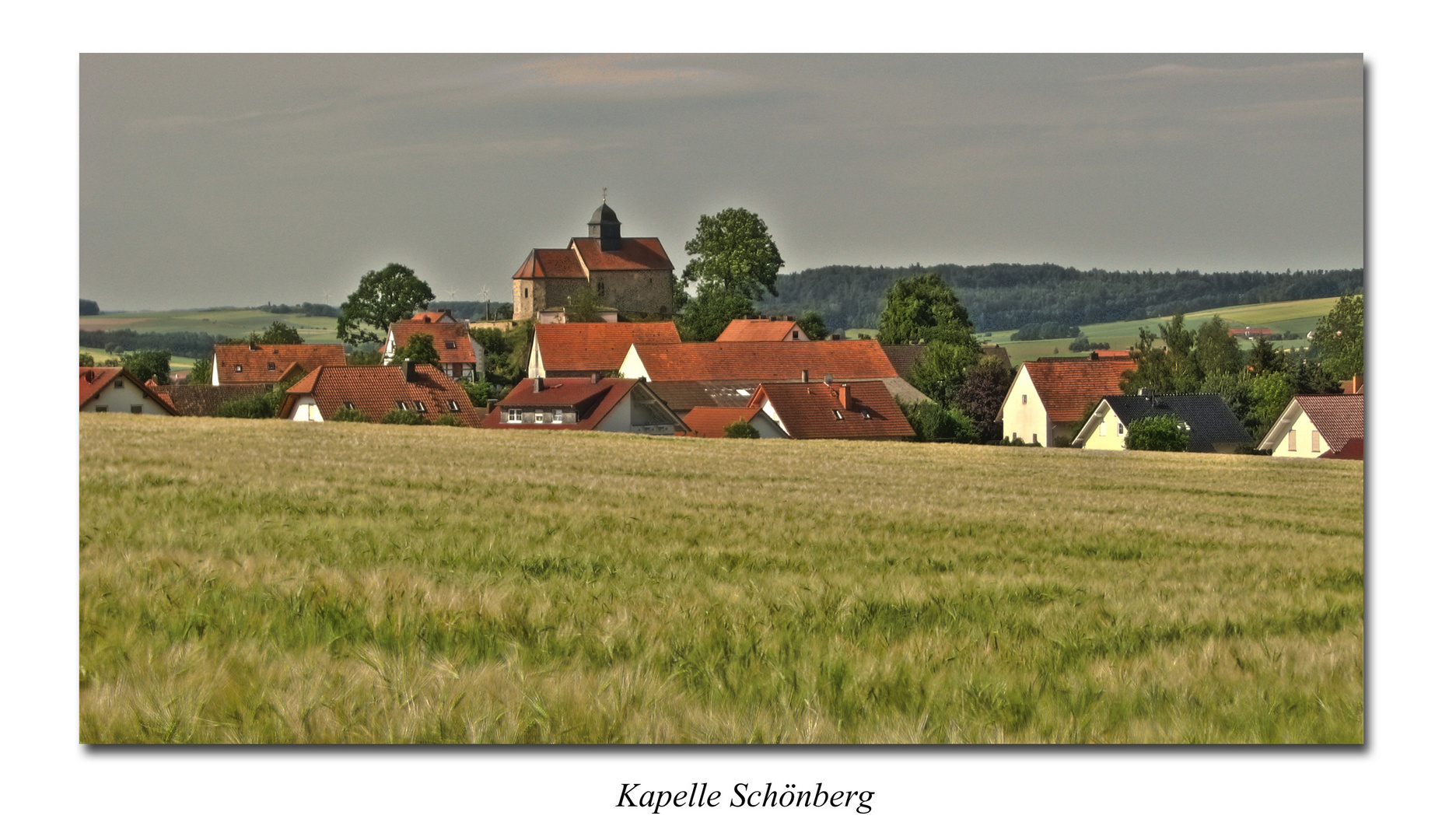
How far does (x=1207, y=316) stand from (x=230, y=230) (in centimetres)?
635

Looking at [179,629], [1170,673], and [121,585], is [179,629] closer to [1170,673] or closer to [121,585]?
[121,585]

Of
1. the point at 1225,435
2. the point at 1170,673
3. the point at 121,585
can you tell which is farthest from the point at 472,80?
the point at 1225,435

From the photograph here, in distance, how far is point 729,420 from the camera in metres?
44.3

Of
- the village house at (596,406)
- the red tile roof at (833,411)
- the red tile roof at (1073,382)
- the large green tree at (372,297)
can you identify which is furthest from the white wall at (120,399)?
the red tile roof at (833,411)

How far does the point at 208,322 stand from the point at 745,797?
4797 millimetres

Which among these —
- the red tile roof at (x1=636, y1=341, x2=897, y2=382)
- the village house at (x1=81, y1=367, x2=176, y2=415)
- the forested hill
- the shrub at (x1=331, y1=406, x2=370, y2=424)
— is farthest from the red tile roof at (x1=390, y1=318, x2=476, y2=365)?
the red tile roof at (x1=636, y1=341, x2=897, y2=382)

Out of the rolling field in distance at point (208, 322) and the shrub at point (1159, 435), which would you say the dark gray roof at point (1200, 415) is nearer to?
the shrub at point (1159, 435)

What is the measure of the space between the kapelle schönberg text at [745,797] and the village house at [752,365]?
50556 millimetres

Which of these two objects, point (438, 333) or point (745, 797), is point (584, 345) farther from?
point (745, 797)

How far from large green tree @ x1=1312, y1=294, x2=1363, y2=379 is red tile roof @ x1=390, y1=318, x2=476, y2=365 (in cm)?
1391

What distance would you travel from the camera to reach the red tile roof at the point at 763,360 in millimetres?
58531

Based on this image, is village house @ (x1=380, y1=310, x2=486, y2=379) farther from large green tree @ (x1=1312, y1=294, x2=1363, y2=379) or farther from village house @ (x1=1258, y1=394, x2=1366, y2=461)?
large green tree @ (x1=1312, y1=294, x2=1363, y2=379)

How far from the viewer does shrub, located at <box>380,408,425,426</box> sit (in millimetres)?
19480

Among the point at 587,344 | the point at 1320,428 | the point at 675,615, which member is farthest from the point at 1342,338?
the point at 587,344
